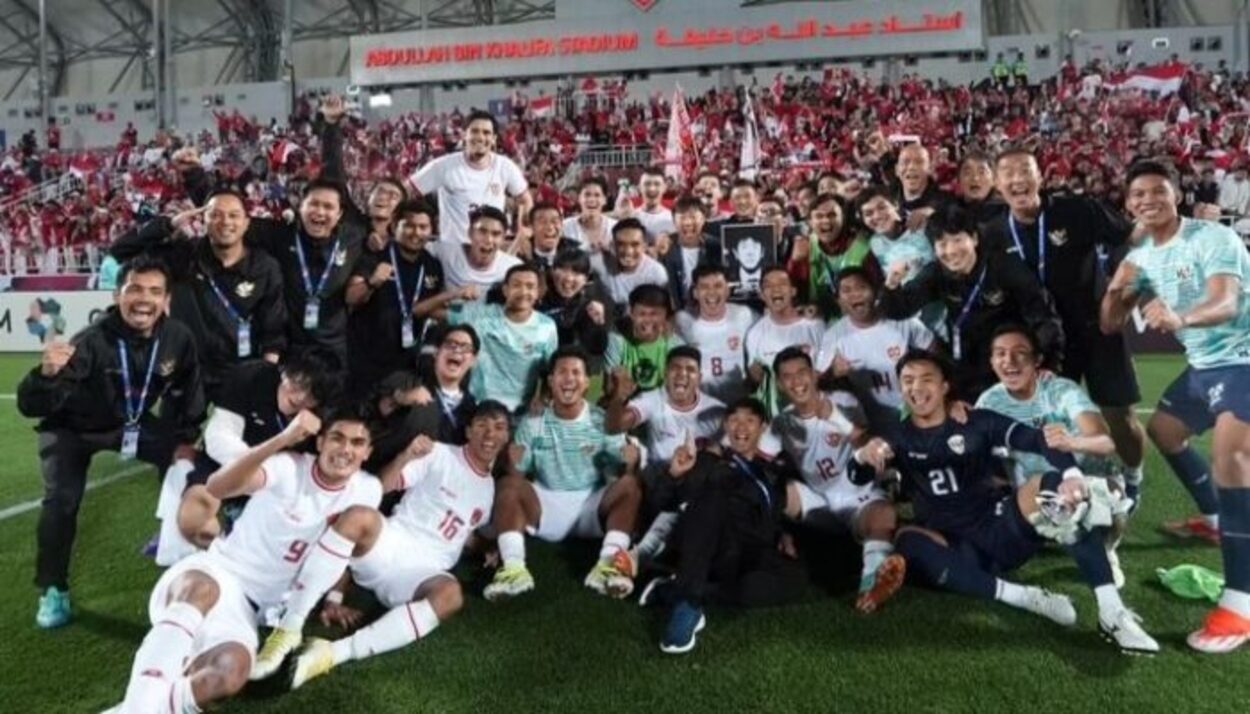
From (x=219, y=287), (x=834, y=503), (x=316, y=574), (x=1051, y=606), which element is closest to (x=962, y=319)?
(x=834, y=503)

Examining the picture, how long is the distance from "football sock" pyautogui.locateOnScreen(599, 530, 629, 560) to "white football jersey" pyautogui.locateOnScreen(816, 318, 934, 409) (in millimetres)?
1528

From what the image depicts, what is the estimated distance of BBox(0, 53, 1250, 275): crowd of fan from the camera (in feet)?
56.3

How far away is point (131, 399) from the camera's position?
3.93 m

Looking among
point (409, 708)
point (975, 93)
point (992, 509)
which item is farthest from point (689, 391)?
point (975, 93)

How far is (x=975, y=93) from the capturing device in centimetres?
2288

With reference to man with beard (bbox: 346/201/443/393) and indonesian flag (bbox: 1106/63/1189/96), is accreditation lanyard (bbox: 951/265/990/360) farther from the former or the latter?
indonesian flag (bbox: 1106/63/1189/96)

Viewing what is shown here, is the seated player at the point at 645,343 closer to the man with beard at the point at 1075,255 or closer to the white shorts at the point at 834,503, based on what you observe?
the white shorts at the point at 834,503

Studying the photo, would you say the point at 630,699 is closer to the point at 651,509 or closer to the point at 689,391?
the point at 651,509

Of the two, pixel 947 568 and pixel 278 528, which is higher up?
pixel 278 528

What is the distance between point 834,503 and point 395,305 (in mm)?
2692

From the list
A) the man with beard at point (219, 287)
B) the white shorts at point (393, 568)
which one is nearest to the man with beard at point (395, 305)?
the man with beard at point (219, 287)

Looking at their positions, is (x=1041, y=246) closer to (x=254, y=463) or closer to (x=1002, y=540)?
(x=1002, y=540)

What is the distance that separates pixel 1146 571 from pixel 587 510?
8.79 feet

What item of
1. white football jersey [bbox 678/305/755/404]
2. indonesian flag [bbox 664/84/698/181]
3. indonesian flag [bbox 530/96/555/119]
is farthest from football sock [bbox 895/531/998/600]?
indonesian flag [bbox 530/96/555/119]
